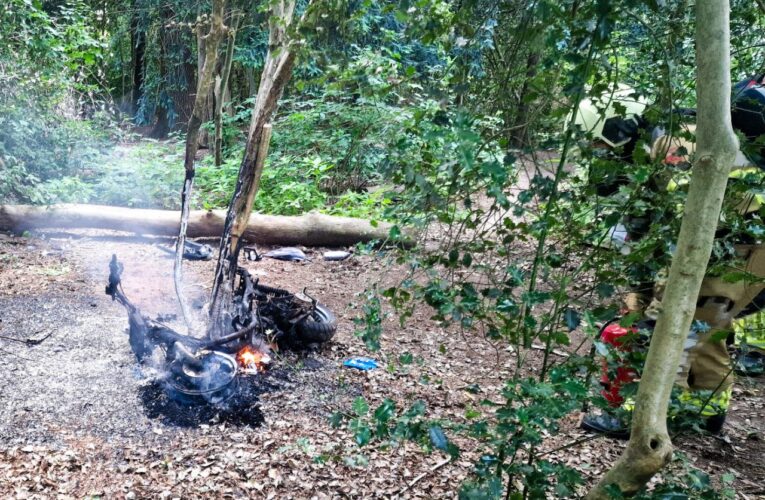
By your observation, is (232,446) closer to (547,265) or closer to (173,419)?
(173,419)

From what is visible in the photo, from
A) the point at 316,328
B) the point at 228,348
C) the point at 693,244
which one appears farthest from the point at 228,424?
the point at 693,244

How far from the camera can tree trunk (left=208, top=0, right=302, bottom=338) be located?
3949mm

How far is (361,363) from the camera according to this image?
4.58 metres

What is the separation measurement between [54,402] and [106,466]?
0.79 metres

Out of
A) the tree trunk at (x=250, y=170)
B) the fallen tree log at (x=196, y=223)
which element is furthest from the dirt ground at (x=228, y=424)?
the fallen tree log at (x=196, y=223)

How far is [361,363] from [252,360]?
0.85 metres

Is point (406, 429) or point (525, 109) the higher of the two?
point (525, 109)

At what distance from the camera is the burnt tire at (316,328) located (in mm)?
4594

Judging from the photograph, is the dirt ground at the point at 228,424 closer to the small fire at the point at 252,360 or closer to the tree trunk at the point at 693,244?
the small fire at the point at 252,360

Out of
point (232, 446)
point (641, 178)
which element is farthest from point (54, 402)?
point (641, 178)

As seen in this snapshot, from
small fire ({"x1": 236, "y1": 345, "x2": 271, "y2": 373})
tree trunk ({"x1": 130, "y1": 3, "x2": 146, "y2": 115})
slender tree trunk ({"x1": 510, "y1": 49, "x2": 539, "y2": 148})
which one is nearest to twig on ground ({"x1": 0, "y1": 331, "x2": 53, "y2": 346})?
small fire ({"x1": 236, "y1": 345, "x2": 271, "y2": 373})

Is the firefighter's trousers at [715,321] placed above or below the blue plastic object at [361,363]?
above

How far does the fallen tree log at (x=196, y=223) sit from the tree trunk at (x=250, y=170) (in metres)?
2.96

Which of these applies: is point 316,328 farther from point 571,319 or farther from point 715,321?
point 571,319
